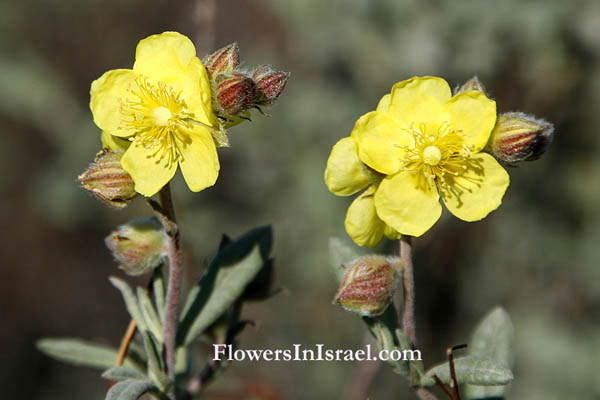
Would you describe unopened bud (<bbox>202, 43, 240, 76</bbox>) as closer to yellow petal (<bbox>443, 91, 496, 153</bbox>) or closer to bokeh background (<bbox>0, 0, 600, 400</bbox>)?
yellow petal (<bbox>443, 91, 496, 153</bbox>)

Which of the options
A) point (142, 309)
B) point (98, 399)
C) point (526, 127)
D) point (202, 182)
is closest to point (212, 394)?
point (142, 309)

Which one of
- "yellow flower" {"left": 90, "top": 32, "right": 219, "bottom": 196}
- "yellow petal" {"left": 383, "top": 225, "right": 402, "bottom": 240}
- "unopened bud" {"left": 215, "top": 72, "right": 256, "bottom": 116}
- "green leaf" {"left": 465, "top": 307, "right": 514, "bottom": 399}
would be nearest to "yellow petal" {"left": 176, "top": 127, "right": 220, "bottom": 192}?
"yellow flower" {"left": 90, "top": 32, "right": 219, "bottom": 196}

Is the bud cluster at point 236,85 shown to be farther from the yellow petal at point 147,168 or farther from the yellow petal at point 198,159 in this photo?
the yellow petal at point 147,168

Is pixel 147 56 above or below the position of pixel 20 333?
below

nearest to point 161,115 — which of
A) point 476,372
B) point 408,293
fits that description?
point 408,293

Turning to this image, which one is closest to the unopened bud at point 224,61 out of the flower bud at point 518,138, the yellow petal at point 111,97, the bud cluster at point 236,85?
the bud cluster at point 236,85

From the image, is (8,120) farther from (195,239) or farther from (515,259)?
(515,259)

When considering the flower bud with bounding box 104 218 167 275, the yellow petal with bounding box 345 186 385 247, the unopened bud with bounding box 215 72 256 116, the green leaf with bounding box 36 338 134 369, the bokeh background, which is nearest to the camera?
the unopened bud with bounding box 215 72 256 116
